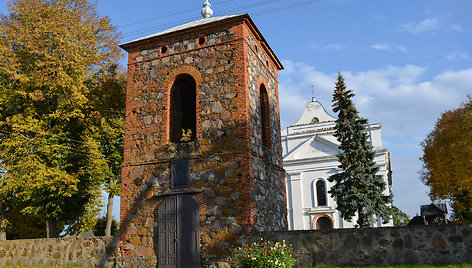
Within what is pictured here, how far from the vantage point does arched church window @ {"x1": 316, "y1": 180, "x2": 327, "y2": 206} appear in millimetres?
34188

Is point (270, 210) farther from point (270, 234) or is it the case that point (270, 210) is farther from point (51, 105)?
point (51, 105)

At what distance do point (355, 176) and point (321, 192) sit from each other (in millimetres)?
12533

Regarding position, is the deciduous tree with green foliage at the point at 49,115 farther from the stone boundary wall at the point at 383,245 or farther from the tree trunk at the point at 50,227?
the stone boundary wall at the point at 383,245

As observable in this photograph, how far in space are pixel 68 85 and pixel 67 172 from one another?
3527 mm

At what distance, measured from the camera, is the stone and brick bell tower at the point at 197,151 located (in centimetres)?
1065

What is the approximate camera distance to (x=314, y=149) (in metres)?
35.8

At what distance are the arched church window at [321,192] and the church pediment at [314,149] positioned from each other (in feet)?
8.29

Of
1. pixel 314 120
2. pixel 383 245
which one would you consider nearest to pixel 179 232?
pixel 383 245

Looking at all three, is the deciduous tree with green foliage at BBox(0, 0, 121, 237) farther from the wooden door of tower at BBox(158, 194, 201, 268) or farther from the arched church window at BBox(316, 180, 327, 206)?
the arched church window at BBox(316, 180, 327, 206)

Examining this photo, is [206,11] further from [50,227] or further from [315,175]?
[315,175]

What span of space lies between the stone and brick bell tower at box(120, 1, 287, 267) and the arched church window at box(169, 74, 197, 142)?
1.8 inches

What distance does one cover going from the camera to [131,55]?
42.6ft

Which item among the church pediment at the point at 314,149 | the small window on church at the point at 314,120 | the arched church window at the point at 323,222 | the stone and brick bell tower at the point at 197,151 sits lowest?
the arched church window at the point at 323,222

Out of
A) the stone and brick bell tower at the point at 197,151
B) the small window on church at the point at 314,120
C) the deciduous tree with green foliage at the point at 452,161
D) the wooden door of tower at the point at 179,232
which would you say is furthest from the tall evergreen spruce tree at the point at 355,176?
the small window on church at the point at 314,120
